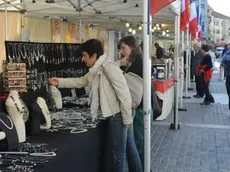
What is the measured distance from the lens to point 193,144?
6488 mm

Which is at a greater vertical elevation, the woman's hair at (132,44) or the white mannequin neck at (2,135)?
the woman's hair at (132,44)

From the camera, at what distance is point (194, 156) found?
5762 millimetres

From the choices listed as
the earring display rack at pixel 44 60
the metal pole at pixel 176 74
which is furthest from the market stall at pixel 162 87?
the earring display rack at pixel 44 60

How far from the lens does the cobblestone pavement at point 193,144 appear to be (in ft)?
17.5

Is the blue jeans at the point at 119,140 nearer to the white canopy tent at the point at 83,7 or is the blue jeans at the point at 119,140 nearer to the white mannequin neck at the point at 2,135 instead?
the white mannequin neck at the point at 2,135

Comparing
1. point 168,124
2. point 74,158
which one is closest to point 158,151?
point 168,124

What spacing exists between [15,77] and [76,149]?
1382 mm

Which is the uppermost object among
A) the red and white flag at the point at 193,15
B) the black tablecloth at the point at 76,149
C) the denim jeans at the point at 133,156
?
the red and white flag at the point at 193,15

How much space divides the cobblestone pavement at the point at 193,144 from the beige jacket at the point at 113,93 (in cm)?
179

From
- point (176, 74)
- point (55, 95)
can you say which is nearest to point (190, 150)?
point (176, 74)

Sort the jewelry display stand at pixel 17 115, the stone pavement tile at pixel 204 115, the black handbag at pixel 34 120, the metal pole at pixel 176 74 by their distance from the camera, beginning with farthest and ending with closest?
the stone pavement tile at pixel 204 115
the metal pole at pixel 176 74
the black handbag at pixel 34 120
the jewelry display stand at pixel 17 115

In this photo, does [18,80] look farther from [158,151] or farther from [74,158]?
[158,151]

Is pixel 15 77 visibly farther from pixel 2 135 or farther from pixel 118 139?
pixel 2 135

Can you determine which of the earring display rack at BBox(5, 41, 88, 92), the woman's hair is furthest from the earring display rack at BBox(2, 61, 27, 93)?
the woman's hair
